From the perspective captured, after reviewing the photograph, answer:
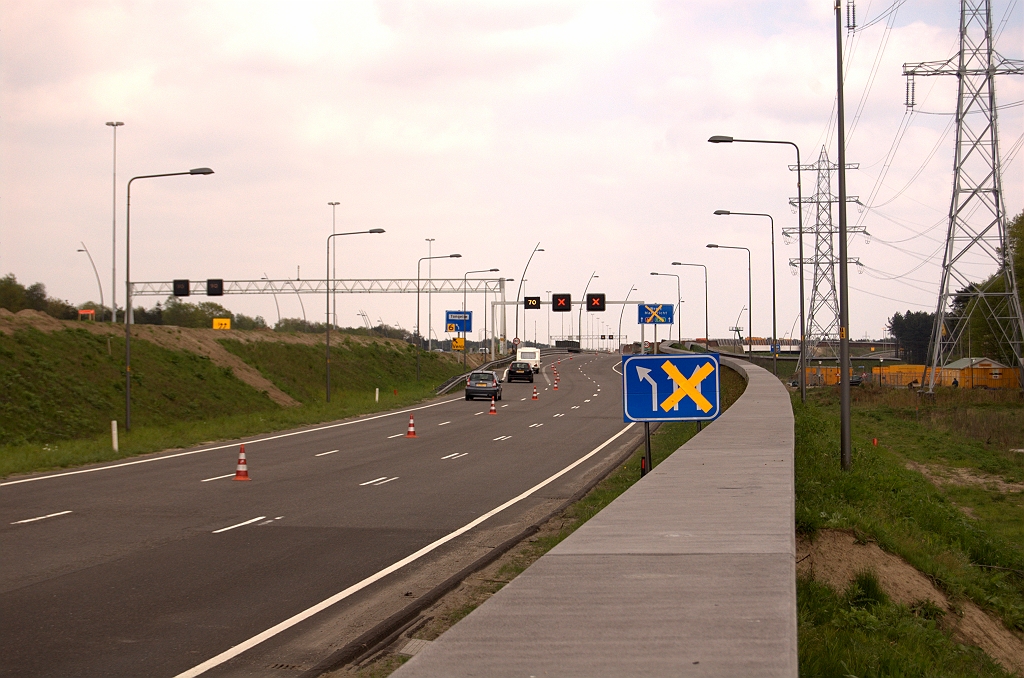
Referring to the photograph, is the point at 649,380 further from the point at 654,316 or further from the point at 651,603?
the point at 654,316

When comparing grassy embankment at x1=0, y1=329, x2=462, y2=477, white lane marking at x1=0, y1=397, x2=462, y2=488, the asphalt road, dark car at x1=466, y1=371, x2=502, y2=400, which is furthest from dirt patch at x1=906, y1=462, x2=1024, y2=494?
dark car at x1=466, y1=371, x2=502, y2=400

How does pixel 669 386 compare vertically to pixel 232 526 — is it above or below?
above

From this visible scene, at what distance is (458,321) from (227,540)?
8962 centimetres

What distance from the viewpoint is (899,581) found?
1126cm

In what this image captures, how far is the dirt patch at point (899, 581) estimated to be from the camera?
10.7m

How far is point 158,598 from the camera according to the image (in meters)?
9.82

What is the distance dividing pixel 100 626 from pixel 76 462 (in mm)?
16014

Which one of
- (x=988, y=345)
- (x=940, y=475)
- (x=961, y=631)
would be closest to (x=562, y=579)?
(x=961, y=631)

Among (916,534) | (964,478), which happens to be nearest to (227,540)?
(916,534)

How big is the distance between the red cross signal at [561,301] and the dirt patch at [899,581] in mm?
68817

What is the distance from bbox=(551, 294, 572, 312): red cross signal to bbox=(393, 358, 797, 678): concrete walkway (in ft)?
232

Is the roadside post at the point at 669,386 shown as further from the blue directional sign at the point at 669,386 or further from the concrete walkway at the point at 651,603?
the concrete walkway at the point at 651,603

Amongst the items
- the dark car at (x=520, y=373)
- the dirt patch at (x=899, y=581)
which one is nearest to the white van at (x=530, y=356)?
the dark car at (x=520, y=373)

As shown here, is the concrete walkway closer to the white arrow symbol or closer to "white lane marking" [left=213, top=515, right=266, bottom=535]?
the white arrow symbol
